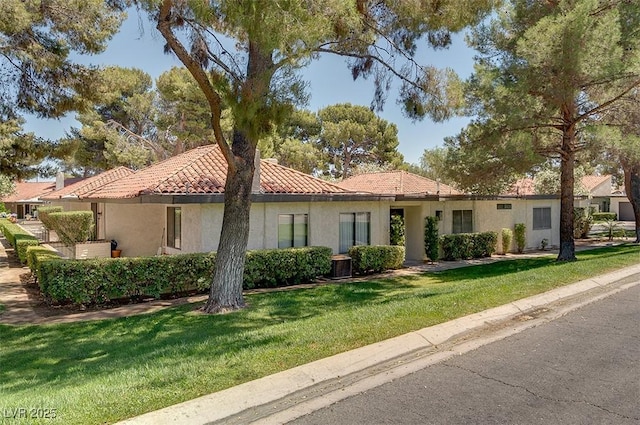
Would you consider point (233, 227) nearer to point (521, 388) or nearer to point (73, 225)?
point (521, 388)

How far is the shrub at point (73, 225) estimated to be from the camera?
61.6 feet

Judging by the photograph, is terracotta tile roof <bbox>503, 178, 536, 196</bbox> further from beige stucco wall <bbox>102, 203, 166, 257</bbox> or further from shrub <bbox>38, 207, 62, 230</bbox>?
shrub <bbox>38, 207, 62, 230</bbox>

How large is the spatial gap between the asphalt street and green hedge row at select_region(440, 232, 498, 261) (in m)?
13.7

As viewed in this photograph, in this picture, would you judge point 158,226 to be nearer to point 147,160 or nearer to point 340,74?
point 340,74

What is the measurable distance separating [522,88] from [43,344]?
46.4ft

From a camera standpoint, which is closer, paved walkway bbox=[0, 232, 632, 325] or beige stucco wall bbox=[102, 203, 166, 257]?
paved walkway bbox=[0, 232, 632, 325]

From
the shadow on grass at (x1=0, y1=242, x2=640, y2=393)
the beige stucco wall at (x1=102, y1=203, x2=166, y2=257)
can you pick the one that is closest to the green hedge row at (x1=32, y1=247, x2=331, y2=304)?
the shadow on grass at (x1=0, y1=242, x2=640, y2=393)

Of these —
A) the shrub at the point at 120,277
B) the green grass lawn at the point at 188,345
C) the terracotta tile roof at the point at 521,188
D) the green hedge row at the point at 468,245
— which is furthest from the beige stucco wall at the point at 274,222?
the terracotta tile roof at the point at 521,188

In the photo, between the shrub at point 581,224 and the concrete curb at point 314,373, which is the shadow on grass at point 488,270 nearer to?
the concrete curb at point 314,373

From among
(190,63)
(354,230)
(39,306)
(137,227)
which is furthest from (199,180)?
(137,227)

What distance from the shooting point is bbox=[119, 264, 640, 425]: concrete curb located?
13.4ft

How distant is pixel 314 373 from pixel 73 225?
17.4 m

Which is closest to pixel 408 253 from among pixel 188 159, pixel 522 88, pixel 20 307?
pixel 522 88

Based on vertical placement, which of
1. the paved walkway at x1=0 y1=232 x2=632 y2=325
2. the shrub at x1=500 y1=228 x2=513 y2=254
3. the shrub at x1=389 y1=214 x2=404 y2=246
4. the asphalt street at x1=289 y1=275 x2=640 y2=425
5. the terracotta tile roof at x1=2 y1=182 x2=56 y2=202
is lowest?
the paved walkway at x1=0 y1=232 x2=632 y2=325
